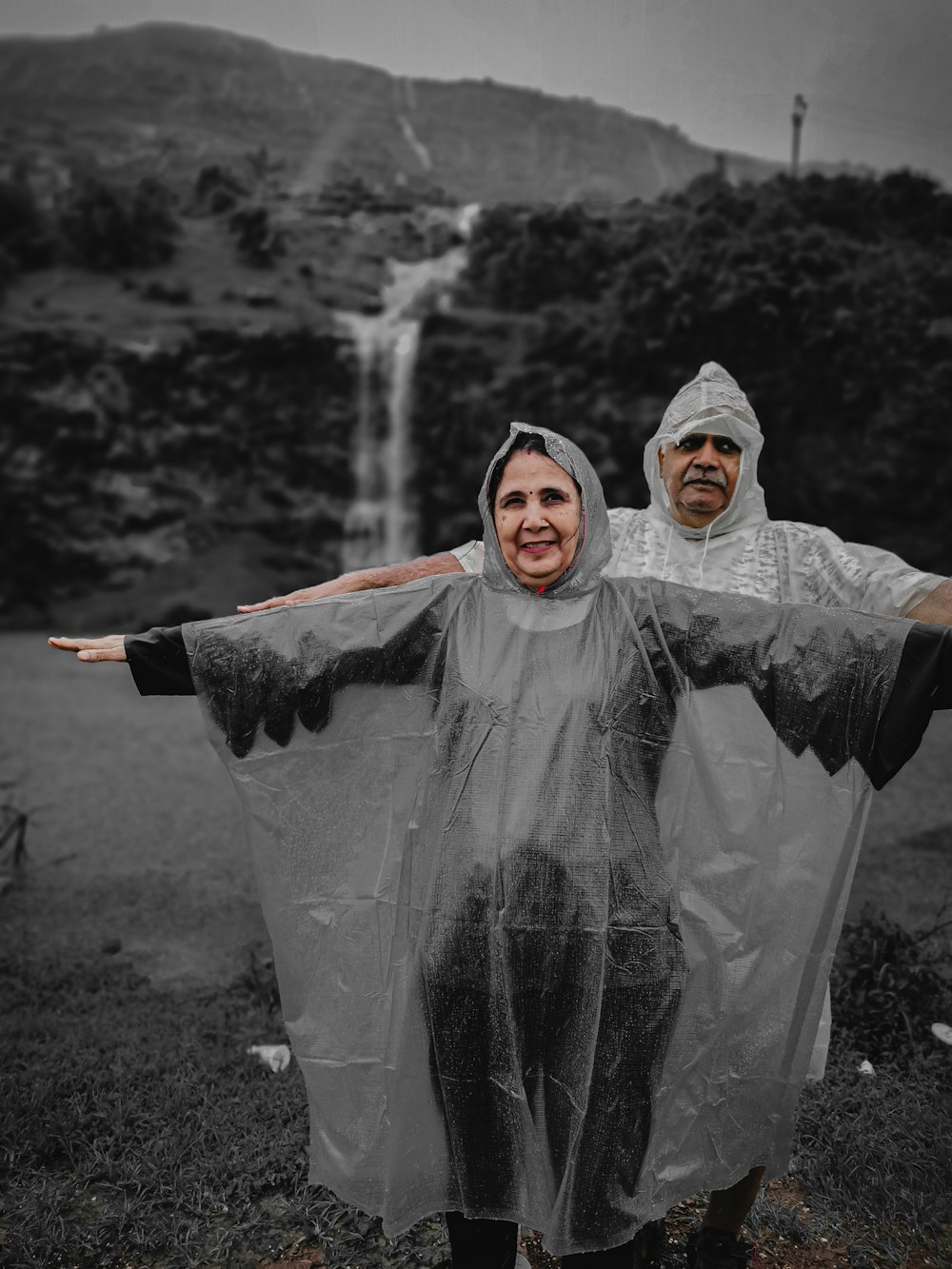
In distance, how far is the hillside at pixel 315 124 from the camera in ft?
104

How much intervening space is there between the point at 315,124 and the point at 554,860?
132ft

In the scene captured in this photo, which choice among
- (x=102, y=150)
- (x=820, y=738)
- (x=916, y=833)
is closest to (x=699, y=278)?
(x=916, y=833)

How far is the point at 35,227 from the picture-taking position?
20828 millimetres

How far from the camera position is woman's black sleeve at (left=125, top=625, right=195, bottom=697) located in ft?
7.19

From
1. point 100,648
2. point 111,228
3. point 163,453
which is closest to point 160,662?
point 100,648

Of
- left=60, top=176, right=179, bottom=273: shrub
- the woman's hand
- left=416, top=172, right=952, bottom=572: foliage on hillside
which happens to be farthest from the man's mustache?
left=60, top=176, right=179, bottom=273: shrub

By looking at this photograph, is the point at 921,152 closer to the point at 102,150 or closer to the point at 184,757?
the point at 184,757

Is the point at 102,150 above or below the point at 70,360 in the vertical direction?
above

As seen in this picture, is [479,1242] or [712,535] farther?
[712,535]

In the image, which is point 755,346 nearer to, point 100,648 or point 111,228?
point 111,228

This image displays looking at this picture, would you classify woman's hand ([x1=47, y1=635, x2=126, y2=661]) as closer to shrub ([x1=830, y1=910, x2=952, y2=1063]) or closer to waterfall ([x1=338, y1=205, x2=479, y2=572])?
shrub ([x1=830, y1=910, x2=952, y2=1063])

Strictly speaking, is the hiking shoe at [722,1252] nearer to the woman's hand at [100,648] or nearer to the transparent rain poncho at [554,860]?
the transparent rain poncho at [554,860]

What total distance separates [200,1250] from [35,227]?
2283 centimetres

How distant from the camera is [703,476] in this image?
2.57m
